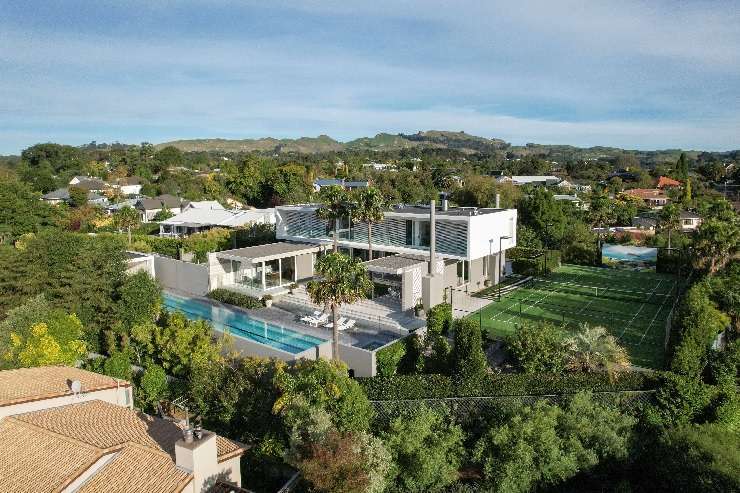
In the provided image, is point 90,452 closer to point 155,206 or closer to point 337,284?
point 337,284

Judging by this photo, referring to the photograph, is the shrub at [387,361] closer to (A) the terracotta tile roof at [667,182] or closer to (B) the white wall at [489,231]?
(B) the white wall at [489,231]

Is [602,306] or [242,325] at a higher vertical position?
→ [602,306]

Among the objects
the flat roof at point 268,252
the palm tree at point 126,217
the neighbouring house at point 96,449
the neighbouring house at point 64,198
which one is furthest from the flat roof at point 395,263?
the neighbouring house at point 64,198

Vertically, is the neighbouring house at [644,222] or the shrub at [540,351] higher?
the shrub at [540,351]

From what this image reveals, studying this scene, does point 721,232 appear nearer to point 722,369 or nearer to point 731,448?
point 722,369

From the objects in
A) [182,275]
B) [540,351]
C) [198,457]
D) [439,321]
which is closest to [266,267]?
[182,275]
